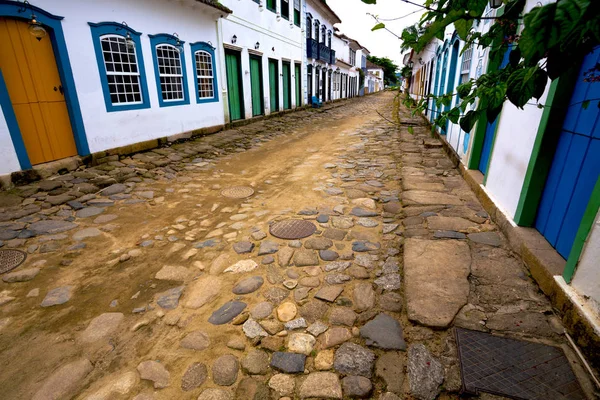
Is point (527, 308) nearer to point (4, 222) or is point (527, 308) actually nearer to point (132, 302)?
point (132, 302)

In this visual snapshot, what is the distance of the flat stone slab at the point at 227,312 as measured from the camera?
96.0 inches

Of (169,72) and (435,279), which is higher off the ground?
(169,72)

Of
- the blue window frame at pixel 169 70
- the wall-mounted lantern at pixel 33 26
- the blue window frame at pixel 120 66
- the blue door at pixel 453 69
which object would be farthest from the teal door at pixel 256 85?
the wall-mounted lantern at pixel 33 26

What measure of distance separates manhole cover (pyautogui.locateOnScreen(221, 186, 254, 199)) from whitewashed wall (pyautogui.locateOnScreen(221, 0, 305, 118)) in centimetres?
694

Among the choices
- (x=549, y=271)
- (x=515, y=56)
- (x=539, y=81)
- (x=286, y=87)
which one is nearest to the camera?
(x=539, y=81)

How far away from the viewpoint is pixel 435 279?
2.71 metres

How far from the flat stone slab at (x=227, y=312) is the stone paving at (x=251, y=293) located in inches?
0.5

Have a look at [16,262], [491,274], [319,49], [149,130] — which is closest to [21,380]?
[16,262]

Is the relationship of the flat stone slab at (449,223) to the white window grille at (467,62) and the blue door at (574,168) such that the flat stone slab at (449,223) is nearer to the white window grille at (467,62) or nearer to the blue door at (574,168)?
the blue door at (574,168)

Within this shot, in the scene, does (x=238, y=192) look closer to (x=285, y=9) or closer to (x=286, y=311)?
(x=286, y=311)

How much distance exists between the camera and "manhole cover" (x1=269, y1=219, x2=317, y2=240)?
374 cm

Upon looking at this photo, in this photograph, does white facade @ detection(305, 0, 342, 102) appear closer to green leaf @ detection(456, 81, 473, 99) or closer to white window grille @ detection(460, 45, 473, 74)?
white window grille @ detection(460, 45, 473, 74)

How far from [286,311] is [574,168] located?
8.73ft

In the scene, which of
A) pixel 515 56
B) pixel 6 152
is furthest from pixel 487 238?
pixel 6 152
